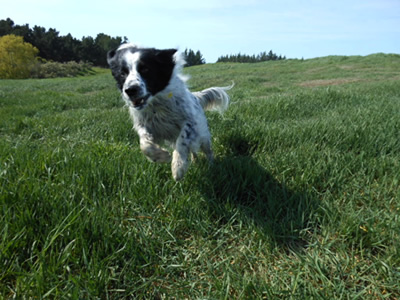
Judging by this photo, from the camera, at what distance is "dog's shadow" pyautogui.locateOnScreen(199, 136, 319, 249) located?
2.18 m

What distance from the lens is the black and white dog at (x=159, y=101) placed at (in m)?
3.20

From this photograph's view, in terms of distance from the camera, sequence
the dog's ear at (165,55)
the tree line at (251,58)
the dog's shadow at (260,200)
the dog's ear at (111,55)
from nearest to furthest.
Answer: the dog's shadow at (260,200) < the dog's ear at (165,55) < the dog's ear at (111,55) < the tree line at (251,58)

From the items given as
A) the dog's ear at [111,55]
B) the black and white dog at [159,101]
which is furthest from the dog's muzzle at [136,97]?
the dog's ear at [111,55]

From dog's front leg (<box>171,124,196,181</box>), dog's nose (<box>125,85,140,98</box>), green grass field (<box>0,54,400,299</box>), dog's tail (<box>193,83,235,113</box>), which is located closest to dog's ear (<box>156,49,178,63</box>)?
dog's nose (<box>125,85,140,98</box>)

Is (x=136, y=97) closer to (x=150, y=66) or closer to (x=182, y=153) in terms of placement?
(x=150, y=66)

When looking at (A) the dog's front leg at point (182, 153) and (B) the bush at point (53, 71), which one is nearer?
(A) the dog's front leg at point (182, 153)

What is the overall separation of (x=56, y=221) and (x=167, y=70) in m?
2.34

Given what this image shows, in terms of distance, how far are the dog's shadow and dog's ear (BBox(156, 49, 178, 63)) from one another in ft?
4.93

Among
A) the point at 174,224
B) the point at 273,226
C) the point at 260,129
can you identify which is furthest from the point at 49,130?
the point at 273,226

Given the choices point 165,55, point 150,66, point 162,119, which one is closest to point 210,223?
point 162,119

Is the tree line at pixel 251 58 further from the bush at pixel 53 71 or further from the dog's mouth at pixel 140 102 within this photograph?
the dog's mouth at pixel 140 102

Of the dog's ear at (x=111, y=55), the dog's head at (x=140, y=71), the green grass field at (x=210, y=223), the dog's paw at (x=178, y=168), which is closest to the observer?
the green grass field at (x=210, y=223)

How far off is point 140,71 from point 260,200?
195 centimetres

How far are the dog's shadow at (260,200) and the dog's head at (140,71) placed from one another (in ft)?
3.65
